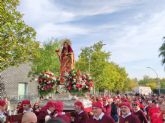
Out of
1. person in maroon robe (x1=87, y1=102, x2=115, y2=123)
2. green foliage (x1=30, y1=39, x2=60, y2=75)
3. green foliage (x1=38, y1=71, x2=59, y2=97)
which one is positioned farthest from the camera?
green foliage (x1=30, y1=39, x2=60, y2=75)

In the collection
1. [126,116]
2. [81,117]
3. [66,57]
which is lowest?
[81,117]

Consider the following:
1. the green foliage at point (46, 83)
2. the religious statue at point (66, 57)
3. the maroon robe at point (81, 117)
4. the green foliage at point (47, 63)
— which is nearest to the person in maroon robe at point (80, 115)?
the maroon robe at point (81, 117)

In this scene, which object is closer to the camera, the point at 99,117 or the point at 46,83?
the point at 99,117

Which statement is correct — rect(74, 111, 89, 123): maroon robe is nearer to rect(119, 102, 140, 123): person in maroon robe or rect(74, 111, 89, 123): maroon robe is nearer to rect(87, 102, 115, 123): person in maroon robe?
rect(119, 102, 140, 123): person in maroon robe

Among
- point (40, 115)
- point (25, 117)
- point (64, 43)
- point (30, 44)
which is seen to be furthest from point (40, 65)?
point (25, 117)

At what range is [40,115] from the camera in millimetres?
10242

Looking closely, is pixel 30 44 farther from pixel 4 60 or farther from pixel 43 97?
pixel 43 97

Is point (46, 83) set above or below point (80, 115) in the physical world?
above

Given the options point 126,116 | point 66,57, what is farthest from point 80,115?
point 66,57

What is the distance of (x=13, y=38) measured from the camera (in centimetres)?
1952

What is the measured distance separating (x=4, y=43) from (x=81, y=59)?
33.9 metres

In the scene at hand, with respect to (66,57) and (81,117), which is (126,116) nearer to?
(81,117)

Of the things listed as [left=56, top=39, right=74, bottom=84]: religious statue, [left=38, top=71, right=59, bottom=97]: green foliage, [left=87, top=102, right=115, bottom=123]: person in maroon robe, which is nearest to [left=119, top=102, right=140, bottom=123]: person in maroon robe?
[left=87, top=102, right=115, bottom=123]: person in maroon robe

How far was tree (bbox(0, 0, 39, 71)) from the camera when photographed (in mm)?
19000
